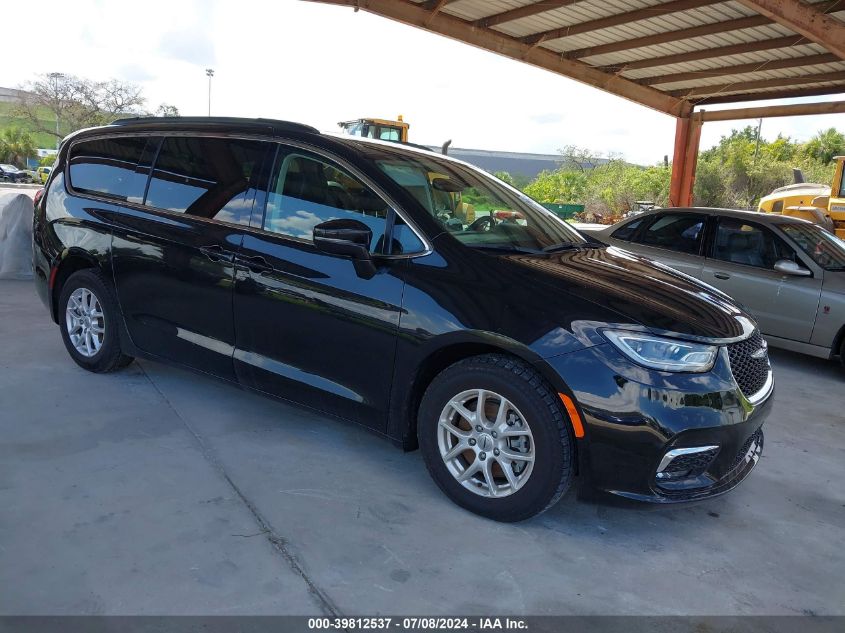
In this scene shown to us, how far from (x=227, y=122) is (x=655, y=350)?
9.06 ft

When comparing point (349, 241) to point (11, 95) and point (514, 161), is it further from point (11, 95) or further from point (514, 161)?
point (11, 95)

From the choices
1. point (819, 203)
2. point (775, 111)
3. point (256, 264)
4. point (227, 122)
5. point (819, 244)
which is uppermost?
point (775, 111)

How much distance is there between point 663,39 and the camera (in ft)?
36.7

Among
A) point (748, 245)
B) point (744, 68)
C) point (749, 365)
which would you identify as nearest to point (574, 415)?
point (749, 365)

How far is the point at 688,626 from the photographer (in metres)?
2.51

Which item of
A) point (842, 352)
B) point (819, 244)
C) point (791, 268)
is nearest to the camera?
point (842, 352)

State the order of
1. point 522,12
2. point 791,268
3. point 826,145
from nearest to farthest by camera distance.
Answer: point 791,268 → point 522,12 → point 826,145

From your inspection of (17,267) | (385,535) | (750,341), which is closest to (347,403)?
(385,535)

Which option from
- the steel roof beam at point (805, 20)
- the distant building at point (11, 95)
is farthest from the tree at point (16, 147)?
the steel roof beam at point (805, 20)

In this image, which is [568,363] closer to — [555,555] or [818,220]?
[555,555]

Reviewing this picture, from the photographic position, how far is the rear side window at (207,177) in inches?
150

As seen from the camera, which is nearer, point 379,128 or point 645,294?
point 645,294

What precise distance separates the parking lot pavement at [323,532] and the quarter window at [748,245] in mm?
2685

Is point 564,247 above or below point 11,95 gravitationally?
below
